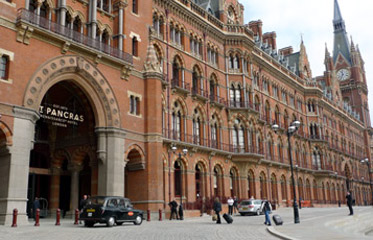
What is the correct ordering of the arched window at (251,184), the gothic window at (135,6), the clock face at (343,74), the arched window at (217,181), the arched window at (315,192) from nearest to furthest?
the gothic window at (135,6) → the arched window at (217,181) → the arched window at (251,184) → the arched window at (315,192) → the clock face at (343,74)

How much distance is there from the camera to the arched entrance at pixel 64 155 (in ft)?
93.6

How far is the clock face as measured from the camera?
9789cm

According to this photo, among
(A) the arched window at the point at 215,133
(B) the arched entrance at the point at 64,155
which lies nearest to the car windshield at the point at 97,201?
(B) the arched entrance at the point at 64,155

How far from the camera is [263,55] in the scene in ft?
175

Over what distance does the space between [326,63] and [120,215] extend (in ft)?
294

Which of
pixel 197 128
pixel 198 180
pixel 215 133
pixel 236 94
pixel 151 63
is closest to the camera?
pixel 151 63

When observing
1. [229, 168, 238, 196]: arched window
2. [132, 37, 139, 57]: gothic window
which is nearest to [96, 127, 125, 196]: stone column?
[132, 37, 139, 57]: gothic window

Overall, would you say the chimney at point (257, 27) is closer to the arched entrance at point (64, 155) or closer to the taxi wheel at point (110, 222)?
the arched entrance at point (64, 155)

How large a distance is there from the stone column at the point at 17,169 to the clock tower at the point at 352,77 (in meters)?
86.5

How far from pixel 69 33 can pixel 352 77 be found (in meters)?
86.5

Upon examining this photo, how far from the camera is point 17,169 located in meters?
20.9

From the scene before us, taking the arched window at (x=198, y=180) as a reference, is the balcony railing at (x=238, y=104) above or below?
above

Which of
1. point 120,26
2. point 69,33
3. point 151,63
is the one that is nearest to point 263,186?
point 151,63

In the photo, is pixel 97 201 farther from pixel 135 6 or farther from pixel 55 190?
pixel 135 6
